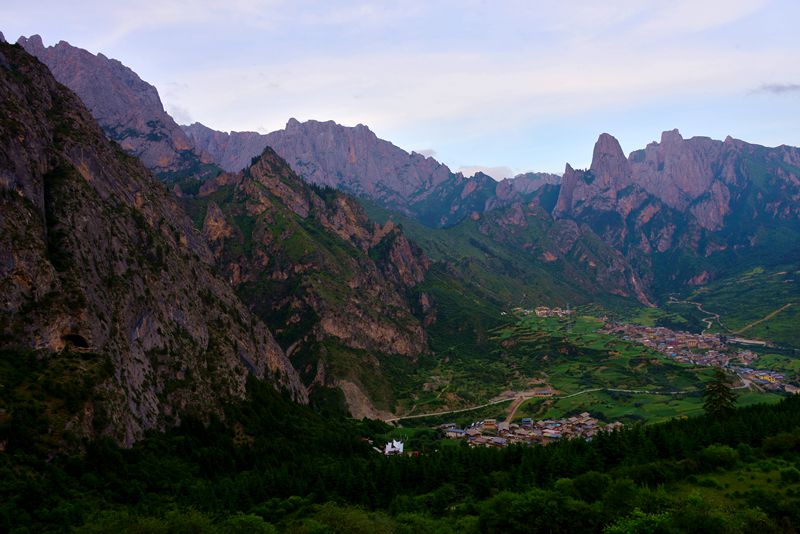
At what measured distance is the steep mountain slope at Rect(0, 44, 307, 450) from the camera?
116m

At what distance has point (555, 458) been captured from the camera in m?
115

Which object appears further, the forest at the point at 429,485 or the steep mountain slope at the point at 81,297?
the steep mountain slope at the point at 81,297

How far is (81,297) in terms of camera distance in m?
132

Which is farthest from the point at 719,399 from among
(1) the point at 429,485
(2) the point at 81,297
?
Answer: (2) the point at 81,297

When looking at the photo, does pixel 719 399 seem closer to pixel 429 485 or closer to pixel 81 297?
pixel 429 485

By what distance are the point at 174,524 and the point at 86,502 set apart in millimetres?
27675

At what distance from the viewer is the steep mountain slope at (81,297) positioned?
382 feet

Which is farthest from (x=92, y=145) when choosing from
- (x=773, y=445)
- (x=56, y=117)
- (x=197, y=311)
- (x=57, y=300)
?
(x=773, y=445)

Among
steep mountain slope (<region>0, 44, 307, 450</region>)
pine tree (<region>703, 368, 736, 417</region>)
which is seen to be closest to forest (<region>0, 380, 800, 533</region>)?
pine tree (<region>703, 368, 736, 417</region>)

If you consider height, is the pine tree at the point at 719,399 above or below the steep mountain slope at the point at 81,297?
below

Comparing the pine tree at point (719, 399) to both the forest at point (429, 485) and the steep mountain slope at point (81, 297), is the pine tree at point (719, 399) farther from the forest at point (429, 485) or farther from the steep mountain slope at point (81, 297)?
the steep mountain slope at point (81, 297)

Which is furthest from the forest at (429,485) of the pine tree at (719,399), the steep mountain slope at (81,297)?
the steep mountain slope at (81,297)

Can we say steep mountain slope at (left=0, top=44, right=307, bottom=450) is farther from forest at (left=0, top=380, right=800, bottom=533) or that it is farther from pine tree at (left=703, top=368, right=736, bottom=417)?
pine tree at (left=703, top=368, right=736, bottom=417)

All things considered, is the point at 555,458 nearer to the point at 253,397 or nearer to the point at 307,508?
the point at 307,508
